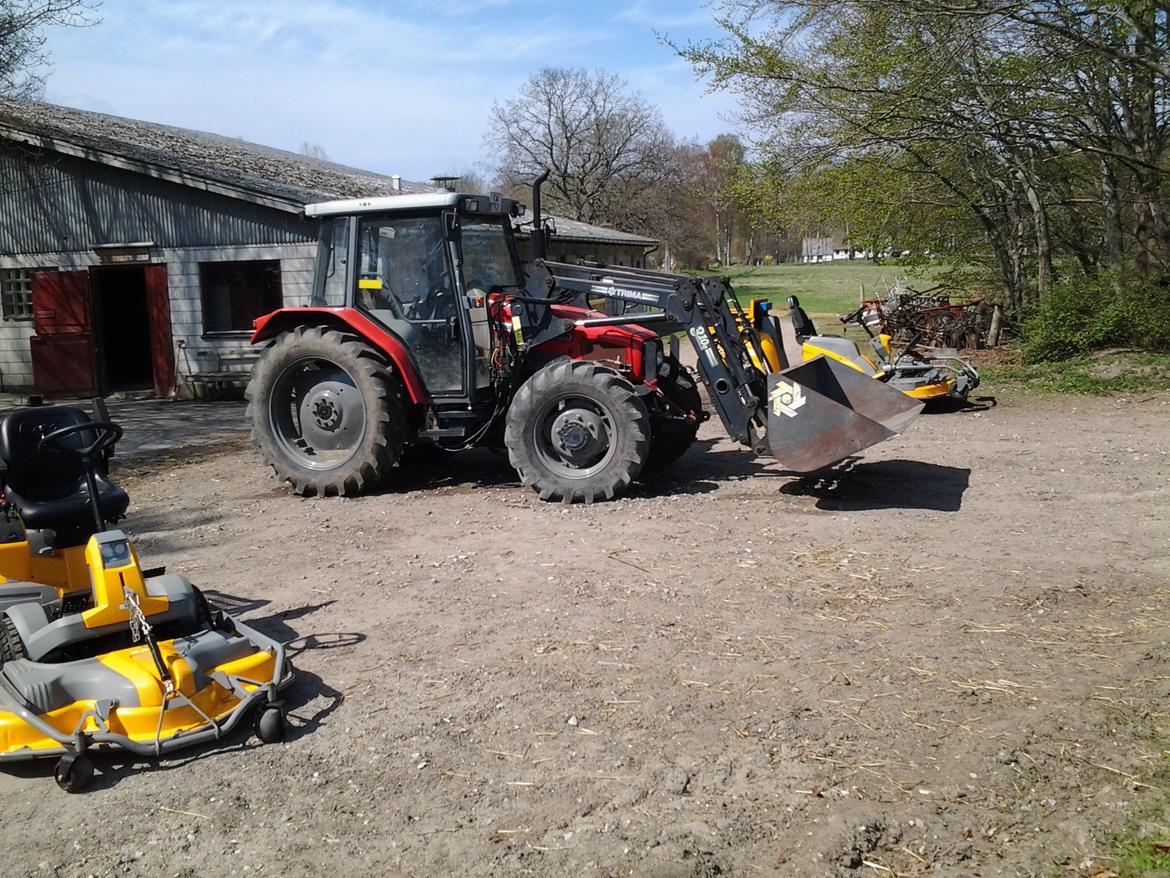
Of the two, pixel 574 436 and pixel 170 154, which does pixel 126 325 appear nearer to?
pixel 170 154

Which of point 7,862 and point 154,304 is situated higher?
point 154,304

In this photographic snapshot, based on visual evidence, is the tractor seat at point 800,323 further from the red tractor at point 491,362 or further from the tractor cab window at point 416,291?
the tractor cab window at point 416,291

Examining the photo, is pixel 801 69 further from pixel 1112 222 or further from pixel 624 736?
pixel 624 736

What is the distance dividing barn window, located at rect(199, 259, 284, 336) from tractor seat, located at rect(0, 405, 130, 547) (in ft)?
36.2

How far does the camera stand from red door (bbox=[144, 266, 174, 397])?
643 inches

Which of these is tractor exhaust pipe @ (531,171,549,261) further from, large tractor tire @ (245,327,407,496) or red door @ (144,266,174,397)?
red door @ (144,266,174,397)

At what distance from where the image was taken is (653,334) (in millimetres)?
8617

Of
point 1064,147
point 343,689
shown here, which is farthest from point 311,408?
Answer: point 1064,147

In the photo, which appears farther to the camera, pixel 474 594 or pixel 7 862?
pixel 474 594

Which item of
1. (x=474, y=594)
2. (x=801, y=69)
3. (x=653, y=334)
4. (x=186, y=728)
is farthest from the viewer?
(x=801, y=69)

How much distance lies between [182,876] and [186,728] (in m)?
0.87

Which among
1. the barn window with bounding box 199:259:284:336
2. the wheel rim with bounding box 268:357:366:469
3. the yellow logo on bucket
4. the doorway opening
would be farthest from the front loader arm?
the doorway opening

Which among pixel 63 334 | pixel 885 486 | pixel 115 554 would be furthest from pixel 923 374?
pixel 63 334

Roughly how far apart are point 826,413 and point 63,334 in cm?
1379
